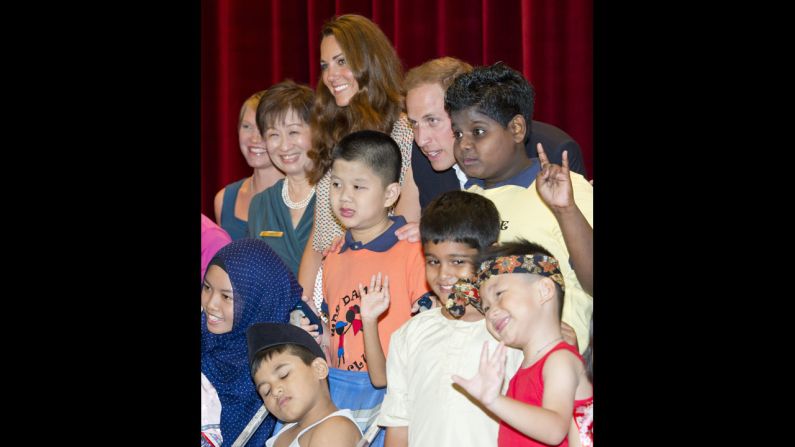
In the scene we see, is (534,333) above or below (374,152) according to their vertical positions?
below

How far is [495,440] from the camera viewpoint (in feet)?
7.01

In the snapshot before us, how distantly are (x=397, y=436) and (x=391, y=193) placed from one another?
0.68m

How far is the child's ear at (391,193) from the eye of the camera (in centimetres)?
252

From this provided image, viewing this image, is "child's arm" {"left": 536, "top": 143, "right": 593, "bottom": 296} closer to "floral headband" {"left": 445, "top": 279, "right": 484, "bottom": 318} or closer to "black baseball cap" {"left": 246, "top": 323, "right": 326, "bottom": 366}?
"floral headband" {"left": 445, "top": 279, "right": 484, "bottom": 318}

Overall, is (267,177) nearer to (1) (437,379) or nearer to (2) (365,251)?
(2) (365,251)

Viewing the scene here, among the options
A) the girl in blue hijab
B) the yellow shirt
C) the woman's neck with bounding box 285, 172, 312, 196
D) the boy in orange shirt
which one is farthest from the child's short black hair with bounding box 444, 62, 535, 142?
the woman's neck with bounding box 285, 172, 312, 196

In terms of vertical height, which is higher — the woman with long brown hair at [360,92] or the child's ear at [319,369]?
the woman with long brown hair at [360,92]

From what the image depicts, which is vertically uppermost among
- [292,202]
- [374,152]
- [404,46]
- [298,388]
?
[404,46]

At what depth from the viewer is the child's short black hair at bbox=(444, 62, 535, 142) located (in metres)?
2.25

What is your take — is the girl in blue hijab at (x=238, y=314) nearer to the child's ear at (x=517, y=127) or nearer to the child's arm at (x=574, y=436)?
the child's ear at (x=517, y=127)

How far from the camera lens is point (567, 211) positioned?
6.83 ft

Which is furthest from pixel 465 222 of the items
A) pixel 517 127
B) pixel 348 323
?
pixel 348 323

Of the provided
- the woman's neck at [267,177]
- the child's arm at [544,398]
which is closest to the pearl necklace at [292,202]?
the woman's neck at [267,177]
